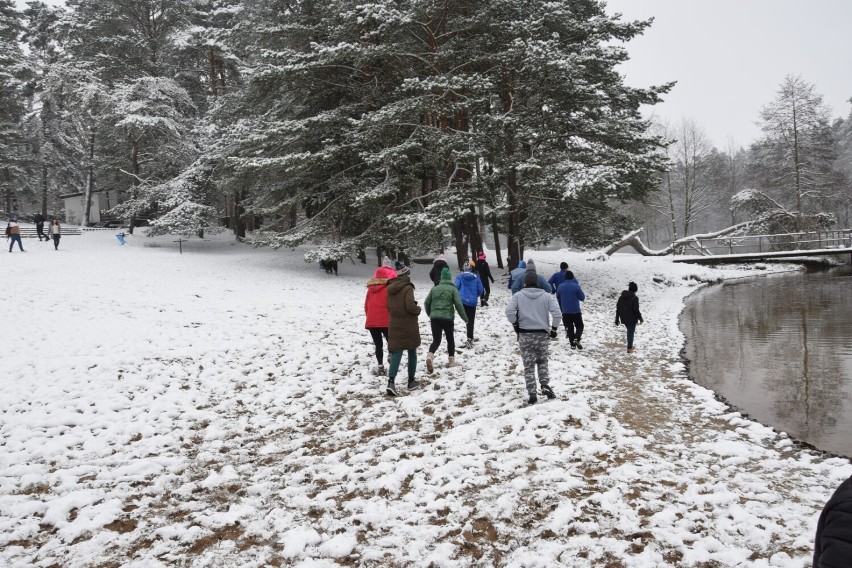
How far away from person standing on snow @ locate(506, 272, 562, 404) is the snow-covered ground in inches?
15.4

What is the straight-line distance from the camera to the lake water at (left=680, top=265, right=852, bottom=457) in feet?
22.8

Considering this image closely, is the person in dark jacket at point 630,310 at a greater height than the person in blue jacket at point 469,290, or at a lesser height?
lesser

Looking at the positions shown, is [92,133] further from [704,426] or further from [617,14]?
[704,426]

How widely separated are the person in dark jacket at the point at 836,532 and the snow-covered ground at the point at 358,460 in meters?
2.81

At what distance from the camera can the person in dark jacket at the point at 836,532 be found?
129 cm

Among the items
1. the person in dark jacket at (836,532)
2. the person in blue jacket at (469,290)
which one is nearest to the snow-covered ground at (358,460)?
the person in blue jacket at (469,290)

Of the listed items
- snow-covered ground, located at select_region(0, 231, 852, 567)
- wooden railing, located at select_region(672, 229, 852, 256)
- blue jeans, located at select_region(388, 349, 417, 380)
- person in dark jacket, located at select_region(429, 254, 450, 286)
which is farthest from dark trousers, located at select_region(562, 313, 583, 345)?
wooden railing, located at select_region(672, 229, 852, 256)

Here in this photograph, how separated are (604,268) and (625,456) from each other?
24.5 meters

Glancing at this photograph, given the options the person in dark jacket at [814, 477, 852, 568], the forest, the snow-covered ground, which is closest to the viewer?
the person in dark jacket at [814, 477, 852, 568]

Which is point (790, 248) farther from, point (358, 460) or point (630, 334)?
point (358, 460)

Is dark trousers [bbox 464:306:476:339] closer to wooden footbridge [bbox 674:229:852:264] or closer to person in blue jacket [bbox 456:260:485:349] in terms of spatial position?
person in blue jacket [bbox 456:260:485:349]

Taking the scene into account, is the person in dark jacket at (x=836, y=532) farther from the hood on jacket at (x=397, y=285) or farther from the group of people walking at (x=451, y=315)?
the hood on jacket at (x=397, y=285)

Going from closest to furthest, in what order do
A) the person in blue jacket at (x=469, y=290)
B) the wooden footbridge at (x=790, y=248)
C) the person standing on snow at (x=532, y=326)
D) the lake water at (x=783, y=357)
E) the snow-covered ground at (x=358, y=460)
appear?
the snow-covered ground at (x=358, y=460) < the lake water at (x=783, y=357) < the person standing on snow at (x=532, y=326) < the person in blue jacket at (x=469, y=290) < the wooden footbridge at (x=790, y=248)

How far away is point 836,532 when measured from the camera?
133 cm
